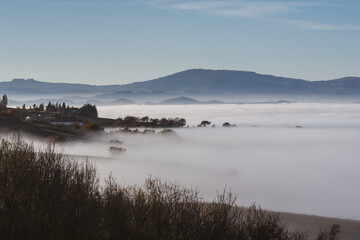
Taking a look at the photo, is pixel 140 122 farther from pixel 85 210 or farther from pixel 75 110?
pixel 85 210

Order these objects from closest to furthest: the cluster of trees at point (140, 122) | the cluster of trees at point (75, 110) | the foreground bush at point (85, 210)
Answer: the foreground bush at point (85, 210) → the cluster of trees at point (75, 110) → the cluster of trees at point (140, 122)

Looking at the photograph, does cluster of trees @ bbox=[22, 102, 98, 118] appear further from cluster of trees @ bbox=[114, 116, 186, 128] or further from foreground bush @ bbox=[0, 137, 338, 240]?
foreground bush @ bbox=[0, 137, 338, 240]

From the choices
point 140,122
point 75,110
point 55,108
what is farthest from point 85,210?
point 140,122

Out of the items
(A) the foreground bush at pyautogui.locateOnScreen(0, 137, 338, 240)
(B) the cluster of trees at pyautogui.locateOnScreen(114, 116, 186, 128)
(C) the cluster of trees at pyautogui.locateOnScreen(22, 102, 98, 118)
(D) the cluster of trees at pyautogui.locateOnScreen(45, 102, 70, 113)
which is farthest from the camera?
(B) the cluster of trees at pyautogui.locateOnScreen(114, 116, 186, 128)

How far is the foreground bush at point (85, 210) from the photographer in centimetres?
1897

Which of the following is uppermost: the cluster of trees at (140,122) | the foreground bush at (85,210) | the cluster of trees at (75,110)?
the cluster of trees at (75,110)

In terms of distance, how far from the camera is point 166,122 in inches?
7505

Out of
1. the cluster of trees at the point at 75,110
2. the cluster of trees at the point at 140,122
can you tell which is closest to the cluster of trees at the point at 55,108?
the cluster of trees at the point at 75,110

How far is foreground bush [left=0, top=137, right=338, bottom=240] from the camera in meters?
19.0

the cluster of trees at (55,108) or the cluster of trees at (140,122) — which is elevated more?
the cluster of trees at (55,108)

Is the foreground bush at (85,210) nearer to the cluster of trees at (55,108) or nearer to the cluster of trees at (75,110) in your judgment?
the cluster of trees at (75,110)

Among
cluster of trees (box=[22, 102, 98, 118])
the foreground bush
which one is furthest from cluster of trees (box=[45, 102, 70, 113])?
the foreground bush

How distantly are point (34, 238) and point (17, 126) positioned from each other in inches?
3501

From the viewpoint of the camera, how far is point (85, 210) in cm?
2003
